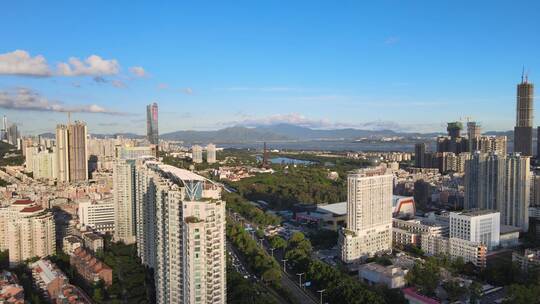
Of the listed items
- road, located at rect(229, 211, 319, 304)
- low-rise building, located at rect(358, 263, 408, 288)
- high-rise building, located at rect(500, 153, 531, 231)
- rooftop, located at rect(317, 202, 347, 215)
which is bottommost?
Result: road, located at rect(229, 211, 319, 304)

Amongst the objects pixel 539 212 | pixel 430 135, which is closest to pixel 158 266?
pixel 539 212

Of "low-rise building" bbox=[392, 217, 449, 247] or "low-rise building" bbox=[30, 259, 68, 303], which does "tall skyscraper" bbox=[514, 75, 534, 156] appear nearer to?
"low-rise building" bbox=[392, 217, 449, 247]

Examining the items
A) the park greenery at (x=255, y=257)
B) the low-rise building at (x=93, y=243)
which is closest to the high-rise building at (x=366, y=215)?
the park greenery at (x=255, y=257)

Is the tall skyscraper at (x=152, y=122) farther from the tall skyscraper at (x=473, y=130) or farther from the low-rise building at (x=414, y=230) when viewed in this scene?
the low-rise building at (x=414, y=230)

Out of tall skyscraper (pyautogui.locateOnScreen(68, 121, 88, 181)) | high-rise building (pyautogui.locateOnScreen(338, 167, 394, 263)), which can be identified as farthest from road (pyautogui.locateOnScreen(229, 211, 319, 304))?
tall skyscraper (pyautogui.locateOnScreen(68, 121, 88, 181))

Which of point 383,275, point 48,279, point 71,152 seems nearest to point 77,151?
point 71,152

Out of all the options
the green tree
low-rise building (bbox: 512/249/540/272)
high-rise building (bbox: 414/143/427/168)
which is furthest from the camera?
high-rise building (bbox: 414/143/427/168)

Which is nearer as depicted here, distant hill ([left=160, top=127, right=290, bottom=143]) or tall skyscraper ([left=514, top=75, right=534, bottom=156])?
tall skyscraper ([left=514, top=75, right=534, bottom=156])

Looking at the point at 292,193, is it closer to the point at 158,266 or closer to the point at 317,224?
the point at 317,224
